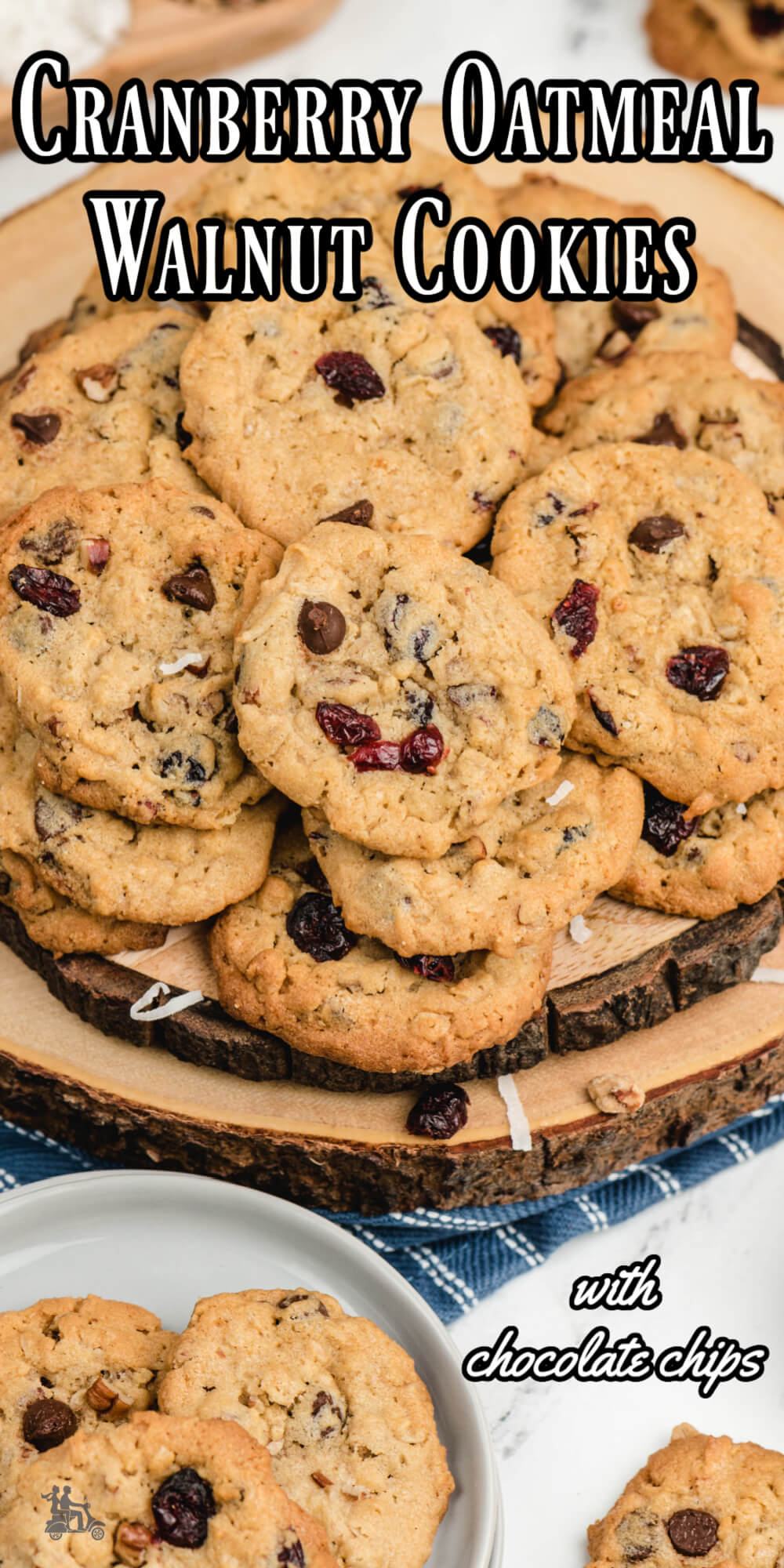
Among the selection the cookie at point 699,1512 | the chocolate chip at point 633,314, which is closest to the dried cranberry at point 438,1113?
the cookie at point 699,1512

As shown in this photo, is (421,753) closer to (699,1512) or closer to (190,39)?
(699,1512)

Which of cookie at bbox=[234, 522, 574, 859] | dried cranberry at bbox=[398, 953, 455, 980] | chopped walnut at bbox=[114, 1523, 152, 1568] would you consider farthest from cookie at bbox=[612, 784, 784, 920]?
chopped walnut at bbox=[114, 1523, 152, 1568]

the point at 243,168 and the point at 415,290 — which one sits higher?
the point at 243,168

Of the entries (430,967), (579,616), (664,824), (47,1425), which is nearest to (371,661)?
(579,616)

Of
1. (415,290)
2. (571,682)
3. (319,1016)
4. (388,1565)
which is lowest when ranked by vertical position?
(388,1565)

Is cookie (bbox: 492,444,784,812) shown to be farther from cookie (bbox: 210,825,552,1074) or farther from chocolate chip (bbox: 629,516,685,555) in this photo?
cookie (bbox: 210,825,552,1074)

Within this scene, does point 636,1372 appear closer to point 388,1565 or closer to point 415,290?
point 388,1565

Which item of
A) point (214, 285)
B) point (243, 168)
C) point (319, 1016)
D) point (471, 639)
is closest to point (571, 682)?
point (471, 639)

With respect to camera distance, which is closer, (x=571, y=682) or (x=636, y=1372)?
(x=571, y=682)
